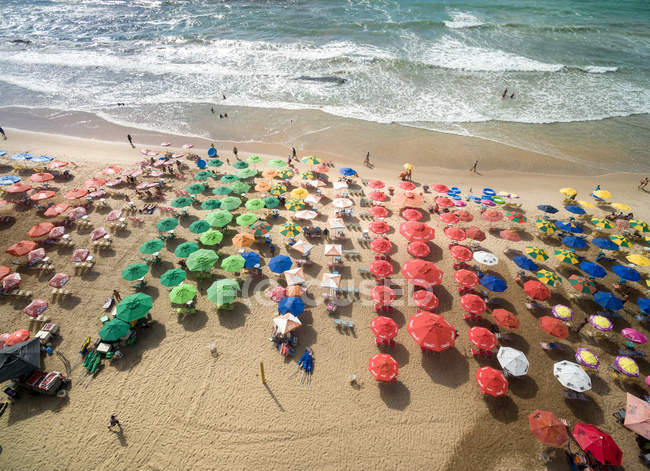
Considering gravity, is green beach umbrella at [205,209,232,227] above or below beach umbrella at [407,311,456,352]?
above

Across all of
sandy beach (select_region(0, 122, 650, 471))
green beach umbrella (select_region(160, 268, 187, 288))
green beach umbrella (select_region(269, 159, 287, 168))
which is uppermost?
green beach umbrella (select_region(269, 159, 287, 168))

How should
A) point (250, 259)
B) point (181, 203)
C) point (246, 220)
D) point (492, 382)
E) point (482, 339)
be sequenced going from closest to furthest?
point (492, 382) < point (482, 339) < point (250, 259) < point (246, 220) < point (181, 203)

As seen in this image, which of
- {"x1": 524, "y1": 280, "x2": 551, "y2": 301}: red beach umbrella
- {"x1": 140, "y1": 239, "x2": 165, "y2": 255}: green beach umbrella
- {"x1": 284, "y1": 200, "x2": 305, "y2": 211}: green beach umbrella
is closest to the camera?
{"x1": 524, "y1": 280, "x2": 551, "y2": 301}: red beach umbrella

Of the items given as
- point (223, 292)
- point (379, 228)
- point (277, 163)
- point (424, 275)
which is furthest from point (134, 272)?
point (424, 275)

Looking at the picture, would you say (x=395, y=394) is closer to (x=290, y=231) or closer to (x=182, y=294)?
(x=290, y=231)

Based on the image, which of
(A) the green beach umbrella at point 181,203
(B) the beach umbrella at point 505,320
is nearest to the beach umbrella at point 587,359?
(B) the beach umbrella at point 505,320

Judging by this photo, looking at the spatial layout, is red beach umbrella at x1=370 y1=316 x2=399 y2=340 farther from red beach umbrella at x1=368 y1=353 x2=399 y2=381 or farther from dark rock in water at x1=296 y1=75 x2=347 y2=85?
dark rock in water at x1=296 y1=75 x2=347 y2=85

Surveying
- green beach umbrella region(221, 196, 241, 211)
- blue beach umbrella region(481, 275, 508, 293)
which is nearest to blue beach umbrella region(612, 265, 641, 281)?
blue beach umbrella region(481, 275, 508, 293)
